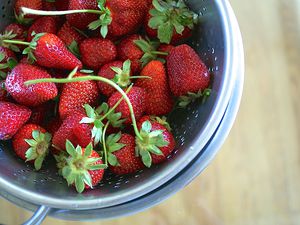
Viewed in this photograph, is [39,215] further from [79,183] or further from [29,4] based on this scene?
[29,4]

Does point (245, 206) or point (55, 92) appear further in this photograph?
point (245, 206)

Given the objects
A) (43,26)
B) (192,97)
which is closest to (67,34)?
(43,26)

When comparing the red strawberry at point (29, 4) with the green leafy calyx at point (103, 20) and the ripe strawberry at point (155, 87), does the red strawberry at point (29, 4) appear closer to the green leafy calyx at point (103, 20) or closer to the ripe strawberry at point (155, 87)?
the green leafy calyx at point (103, 20)

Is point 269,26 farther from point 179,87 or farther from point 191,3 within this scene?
point 179,87

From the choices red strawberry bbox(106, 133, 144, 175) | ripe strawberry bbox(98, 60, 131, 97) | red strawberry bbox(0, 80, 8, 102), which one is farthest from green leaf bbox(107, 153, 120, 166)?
red strawberry bbox(0, 80, 8, 102)

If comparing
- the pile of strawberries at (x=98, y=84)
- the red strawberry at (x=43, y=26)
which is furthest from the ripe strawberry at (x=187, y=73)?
the red strawberry at (x=43, y=26)

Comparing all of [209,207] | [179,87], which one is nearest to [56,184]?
[179,87]
